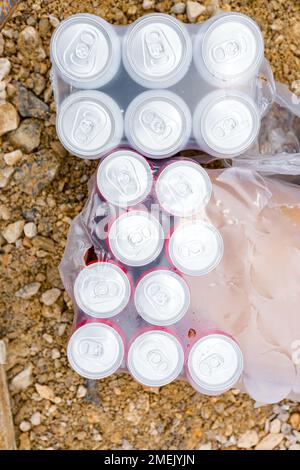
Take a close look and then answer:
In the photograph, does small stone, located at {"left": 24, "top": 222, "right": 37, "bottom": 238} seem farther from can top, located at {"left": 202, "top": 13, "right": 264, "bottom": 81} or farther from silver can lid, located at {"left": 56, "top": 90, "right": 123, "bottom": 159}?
can top, located at {"left": 202, "top": 13, "right": 264, "bottom": 81}

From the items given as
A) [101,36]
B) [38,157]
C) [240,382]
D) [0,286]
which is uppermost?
[101,36]

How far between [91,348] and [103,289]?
0.33 feet

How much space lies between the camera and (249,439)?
129cm

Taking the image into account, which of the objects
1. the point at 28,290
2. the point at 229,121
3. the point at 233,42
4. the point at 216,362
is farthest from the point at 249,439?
the point at 233,42

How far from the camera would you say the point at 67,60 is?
1.04 m

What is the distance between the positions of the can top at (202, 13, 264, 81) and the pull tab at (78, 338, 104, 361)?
498mm

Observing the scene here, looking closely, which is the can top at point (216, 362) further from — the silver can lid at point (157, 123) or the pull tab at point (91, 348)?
the silver can lid at point (157, 123)

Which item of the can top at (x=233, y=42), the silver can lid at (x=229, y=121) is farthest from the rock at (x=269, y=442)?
the can top at (x=233, y=42)

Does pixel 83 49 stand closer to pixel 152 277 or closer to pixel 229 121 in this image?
pixel 229 121

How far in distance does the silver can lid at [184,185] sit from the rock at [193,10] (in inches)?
12.3

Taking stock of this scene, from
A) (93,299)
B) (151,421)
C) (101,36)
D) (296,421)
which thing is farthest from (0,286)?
(296,421)

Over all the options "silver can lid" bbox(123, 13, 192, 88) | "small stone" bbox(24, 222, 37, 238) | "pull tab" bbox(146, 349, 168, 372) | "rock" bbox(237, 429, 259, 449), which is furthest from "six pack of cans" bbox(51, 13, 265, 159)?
"rock" bbox(237, 429, 259, 449)
